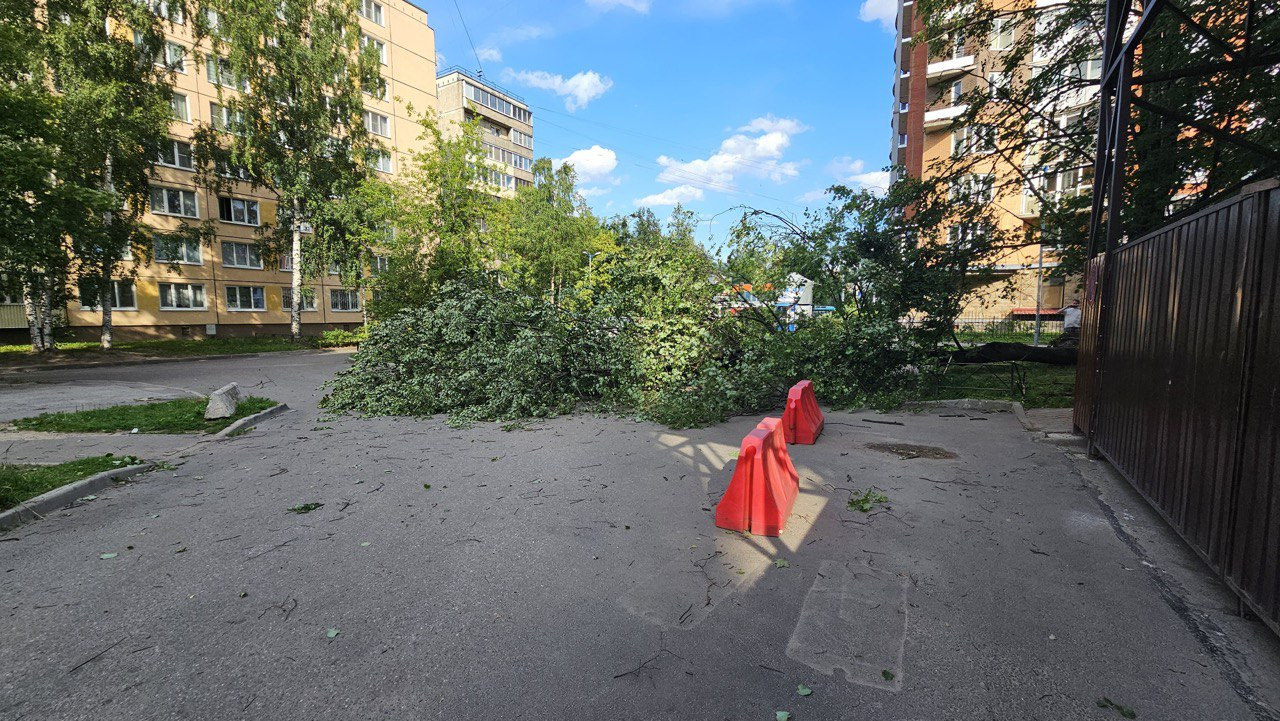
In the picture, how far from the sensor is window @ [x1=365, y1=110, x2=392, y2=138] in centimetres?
3838

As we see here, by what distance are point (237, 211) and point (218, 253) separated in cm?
308

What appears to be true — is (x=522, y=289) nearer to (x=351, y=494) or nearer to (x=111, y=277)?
(x=351, y=494)

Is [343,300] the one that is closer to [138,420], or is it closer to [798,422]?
[138,420]

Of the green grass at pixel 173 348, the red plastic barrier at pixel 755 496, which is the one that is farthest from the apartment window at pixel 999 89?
the green grass at pixel 173 348

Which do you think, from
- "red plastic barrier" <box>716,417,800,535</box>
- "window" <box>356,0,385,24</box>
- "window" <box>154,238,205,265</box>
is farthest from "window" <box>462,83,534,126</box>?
"red plastic barrier" <box>716,417,800,535</box>

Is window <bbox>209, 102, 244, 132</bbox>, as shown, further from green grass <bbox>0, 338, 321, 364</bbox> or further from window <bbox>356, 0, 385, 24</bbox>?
window <bbox>356, 0, 385, 24</bbox>

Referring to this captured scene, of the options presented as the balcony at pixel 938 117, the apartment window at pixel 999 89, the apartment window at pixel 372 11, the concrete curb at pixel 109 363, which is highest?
the apartment window at pixel 372 11

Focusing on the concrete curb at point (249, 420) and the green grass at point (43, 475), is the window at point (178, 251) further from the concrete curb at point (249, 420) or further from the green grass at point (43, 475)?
the green grass at point (43, 475)

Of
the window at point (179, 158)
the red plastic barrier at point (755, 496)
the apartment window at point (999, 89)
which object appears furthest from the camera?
the window at point (179, 158)

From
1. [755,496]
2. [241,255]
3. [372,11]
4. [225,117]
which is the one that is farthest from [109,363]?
[372,11]

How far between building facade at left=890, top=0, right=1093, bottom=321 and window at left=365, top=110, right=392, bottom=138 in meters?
32.7

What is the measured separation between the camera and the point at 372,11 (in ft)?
126

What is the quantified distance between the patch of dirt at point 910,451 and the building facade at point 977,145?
6.65 meters

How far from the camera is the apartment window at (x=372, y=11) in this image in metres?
37.9
